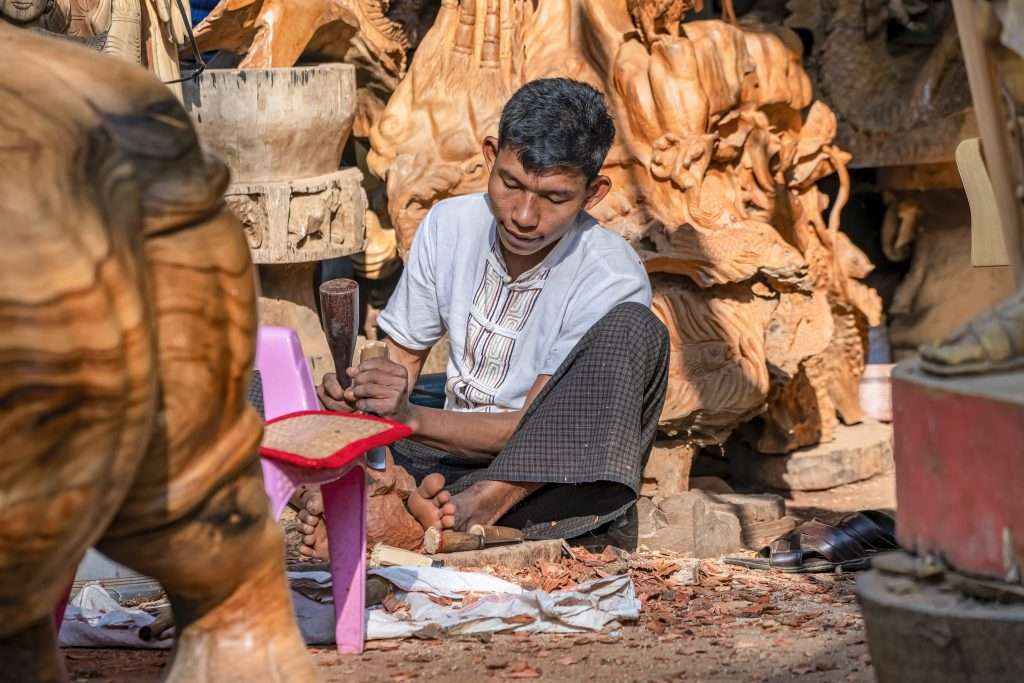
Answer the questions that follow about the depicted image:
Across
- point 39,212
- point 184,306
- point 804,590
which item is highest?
point 39,212

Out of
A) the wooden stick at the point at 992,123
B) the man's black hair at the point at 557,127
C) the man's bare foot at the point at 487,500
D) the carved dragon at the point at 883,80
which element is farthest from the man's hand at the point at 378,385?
the carved dragon at the point at 883,80

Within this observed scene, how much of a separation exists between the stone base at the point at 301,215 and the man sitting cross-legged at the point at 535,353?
89.9 inches

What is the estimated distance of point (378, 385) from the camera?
4.04 metres

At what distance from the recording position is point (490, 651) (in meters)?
3.49

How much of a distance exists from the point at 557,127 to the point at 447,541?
116 cm

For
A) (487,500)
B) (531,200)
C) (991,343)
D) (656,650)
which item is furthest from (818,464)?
(991,343)

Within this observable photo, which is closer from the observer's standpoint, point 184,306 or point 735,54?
point 184,306

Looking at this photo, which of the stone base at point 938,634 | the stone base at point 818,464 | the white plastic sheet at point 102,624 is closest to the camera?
the stone base at point 938,634

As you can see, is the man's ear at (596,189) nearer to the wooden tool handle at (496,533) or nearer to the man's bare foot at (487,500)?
the man's bare foot at (487,500)

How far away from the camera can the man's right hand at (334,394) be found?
162 inches

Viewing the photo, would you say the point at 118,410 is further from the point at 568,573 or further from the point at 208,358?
the point at 568,573

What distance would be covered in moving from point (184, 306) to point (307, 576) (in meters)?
1.99

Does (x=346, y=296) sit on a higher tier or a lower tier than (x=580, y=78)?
lower

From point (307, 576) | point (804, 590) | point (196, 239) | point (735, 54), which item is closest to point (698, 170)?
point (735, 54)
